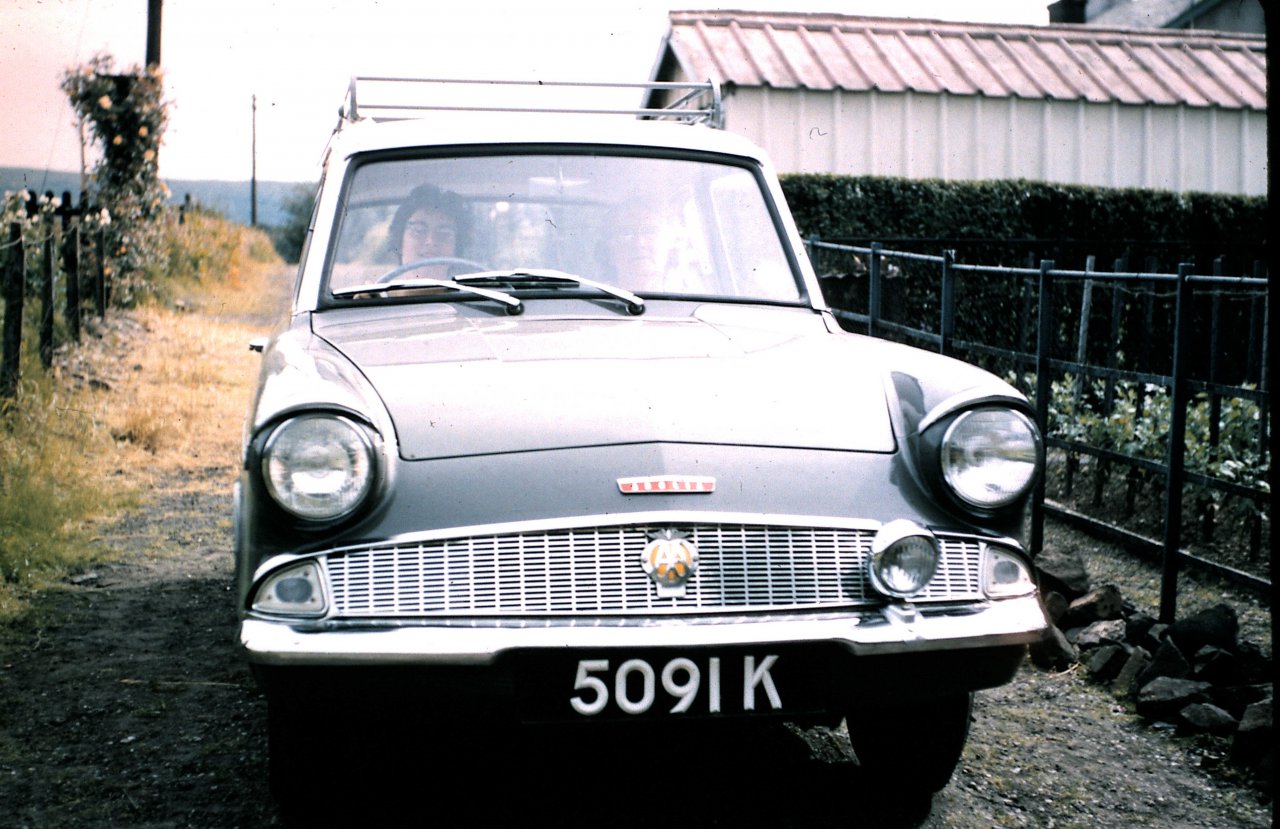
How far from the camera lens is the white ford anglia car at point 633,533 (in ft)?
8.06

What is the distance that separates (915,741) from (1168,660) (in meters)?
1.31

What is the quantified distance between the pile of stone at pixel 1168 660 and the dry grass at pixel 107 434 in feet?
11.9

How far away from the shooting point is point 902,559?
2.62 metres

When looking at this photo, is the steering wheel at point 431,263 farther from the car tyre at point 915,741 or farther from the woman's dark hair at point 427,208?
the car tyre at point 915,741

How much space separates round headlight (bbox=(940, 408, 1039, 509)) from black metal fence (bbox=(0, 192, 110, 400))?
259 inches

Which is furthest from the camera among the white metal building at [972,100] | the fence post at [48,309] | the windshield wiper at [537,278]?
the white metal building at [972,100]

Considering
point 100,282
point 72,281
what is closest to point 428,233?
point 72,281

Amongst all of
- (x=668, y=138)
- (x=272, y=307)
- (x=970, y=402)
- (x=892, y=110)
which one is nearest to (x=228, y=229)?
(x=272, y=307)

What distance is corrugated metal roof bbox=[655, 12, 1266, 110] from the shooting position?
1597 centimetres

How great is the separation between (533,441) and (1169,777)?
6.39 ft

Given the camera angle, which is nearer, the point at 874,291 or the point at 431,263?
the point at 431,263

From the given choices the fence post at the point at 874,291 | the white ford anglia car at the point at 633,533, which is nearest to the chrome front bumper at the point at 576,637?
the white ford anglia car at the point at 633,533

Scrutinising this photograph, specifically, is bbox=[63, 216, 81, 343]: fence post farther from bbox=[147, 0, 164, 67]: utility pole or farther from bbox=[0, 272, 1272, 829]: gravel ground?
bbox=[147, 0, 164, 67]: utility pole

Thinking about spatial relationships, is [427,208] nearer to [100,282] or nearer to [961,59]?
[100,282]
